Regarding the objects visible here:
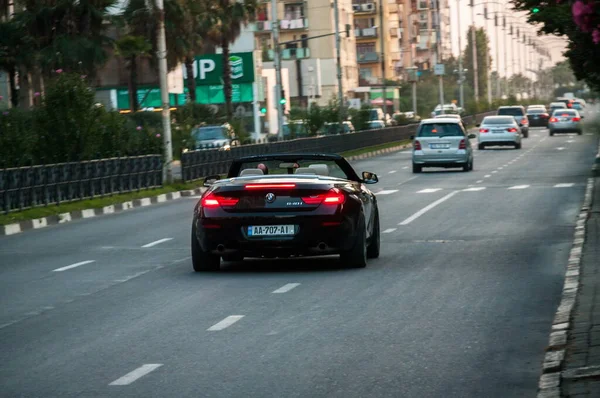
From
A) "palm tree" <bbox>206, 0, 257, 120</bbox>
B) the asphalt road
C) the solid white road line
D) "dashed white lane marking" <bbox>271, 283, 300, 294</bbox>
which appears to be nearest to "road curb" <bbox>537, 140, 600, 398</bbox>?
the asphalt road

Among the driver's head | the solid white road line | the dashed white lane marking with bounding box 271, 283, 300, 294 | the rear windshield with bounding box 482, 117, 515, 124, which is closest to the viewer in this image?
the dashed white lane marking with bounding box 271, 283, 300, 294

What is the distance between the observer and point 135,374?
898 centimetres

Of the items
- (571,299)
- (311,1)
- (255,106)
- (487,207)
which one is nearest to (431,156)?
(487,207)

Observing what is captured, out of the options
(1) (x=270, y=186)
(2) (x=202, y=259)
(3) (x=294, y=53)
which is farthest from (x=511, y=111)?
(1) (x=270, y=186)

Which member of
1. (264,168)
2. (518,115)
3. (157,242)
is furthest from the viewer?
(518,115)

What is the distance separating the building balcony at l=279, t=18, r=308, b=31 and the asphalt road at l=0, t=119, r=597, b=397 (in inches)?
4531

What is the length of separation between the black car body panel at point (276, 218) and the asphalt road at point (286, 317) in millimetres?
337

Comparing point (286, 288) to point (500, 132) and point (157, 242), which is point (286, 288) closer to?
point (157, 242)

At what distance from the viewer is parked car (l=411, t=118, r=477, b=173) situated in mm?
45344

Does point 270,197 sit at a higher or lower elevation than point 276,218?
higher

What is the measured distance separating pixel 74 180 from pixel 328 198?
1867 centimetres

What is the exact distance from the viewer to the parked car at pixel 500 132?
209 ft

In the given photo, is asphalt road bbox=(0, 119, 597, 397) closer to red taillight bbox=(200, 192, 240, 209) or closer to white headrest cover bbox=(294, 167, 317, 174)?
red taillight bbox=(200, 192, 240, 209)

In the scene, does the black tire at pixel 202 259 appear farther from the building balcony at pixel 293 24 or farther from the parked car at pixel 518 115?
the building balcony at pixel 293 24
